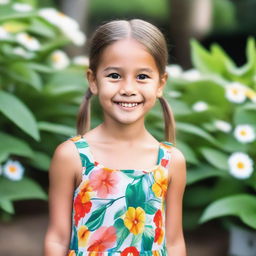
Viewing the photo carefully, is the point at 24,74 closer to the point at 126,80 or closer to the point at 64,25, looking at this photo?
the point at 64,25

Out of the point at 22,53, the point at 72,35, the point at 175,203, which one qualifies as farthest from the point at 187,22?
the point at 175,203

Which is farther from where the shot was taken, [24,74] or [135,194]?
[24,74]

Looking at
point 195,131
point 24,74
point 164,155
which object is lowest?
point 164,155

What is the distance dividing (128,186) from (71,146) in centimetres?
24

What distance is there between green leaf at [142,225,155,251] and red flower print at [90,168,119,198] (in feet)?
0.58

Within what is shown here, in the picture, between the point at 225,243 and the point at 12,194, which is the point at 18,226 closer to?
the point at 12,194

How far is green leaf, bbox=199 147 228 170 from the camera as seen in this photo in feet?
13.3

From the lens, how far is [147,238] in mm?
2424

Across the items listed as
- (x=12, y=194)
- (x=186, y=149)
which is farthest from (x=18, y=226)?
(x=186, y=149)

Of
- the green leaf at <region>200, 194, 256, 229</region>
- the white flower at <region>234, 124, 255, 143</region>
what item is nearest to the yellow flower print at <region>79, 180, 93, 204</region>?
the green leaf at <region>200, 194, 256, 229</region>

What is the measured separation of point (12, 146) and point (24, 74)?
0.62 metres

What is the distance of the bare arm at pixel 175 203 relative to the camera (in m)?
2.51

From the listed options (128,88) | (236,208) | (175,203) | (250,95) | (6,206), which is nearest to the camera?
(128,88)

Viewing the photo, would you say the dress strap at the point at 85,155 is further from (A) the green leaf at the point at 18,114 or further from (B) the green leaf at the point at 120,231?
(A) the green leaf at the point at 18,114
